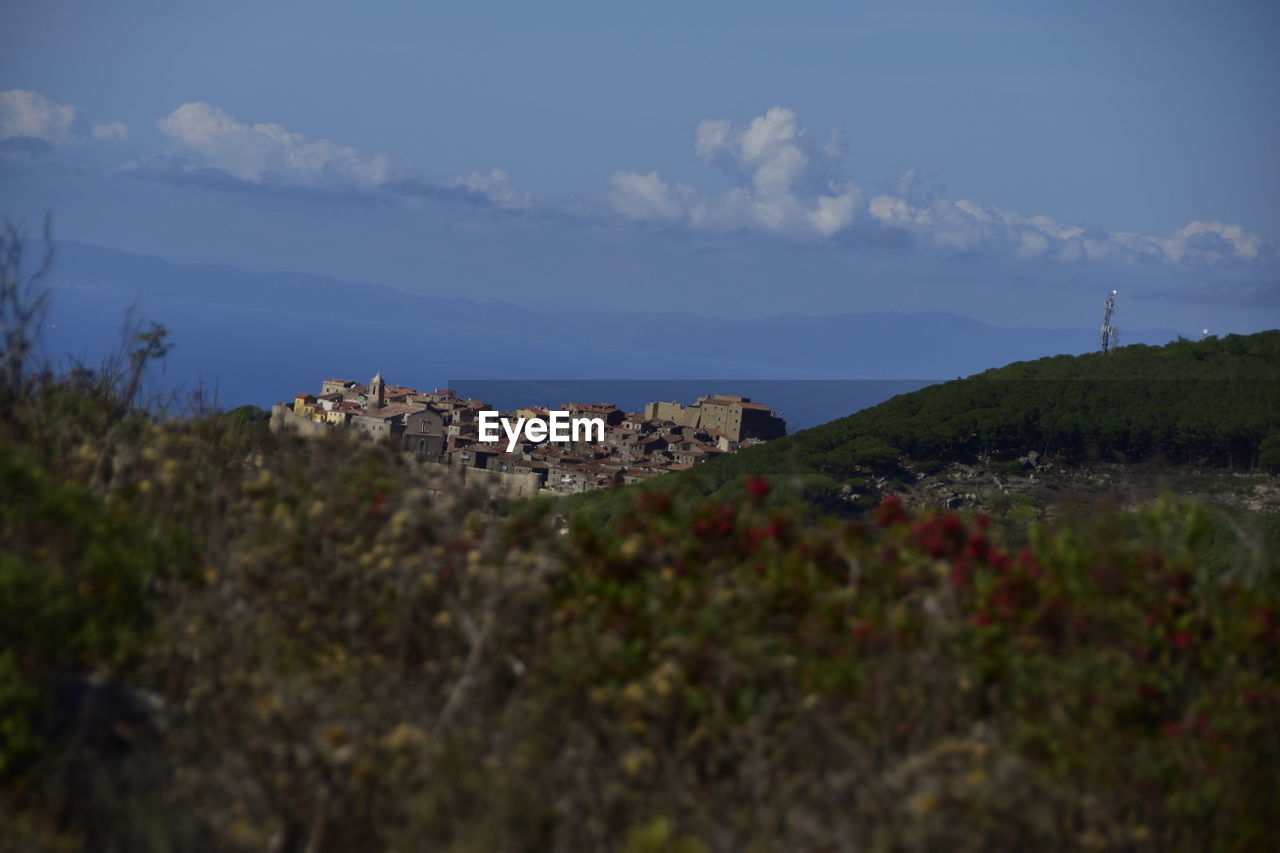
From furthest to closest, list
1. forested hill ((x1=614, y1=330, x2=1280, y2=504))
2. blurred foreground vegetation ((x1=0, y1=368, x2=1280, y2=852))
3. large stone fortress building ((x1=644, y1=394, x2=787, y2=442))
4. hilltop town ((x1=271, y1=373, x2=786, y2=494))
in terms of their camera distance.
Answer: large stone fortress building ((x1=644, y1=394, x2=787, y2=442)), hilltop town ((x1=271, y1=373, x2=786, y2=494)), forested hill ((x1=614, y1=330, x2=1280, y2=504)), blurred foreground vegetation ((x1=0, y1=368, x2=1280, y2=852))

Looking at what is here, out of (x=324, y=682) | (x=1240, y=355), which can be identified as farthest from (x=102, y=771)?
(x=1240, y=355)

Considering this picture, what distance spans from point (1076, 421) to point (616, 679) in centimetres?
3807

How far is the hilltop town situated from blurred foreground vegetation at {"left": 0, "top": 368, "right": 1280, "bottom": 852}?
36539 millimetres

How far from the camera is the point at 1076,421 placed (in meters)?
38.8

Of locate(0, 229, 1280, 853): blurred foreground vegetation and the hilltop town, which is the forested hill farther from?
locate(0, 229, 1280, 853): blurred foreground vegetation

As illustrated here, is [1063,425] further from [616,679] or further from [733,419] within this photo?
[616,679]

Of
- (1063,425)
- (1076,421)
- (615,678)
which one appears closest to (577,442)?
(1063,425)

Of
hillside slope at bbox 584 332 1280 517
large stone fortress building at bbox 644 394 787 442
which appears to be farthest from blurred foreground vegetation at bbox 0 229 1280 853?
large stone fortress building at bbox 644 394 787 442

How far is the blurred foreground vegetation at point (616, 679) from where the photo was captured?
2936 millimetres

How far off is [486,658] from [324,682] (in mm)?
469

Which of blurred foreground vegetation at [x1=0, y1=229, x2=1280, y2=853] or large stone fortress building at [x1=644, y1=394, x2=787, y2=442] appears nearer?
blurred foreground vegetation at [x1=0, y1=229, x2=1280, y2=853]

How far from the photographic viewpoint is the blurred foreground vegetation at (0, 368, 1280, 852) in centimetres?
294

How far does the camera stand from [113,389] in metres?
6.78

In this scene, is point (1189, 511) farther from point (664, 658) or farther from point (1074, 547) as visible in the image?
point (664, 658)
